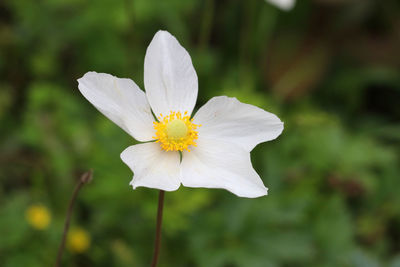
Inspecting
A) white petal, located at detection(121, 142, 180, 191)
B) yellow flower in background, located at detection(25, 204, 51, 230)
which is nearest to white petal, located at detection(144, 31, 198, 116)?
white petal, located at detection(121, 142, 180, 191)

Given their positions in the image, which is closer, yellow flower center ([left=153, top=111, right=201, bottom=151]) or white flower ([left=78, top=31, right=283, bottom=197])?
white flower ([left=78, top=31, right=283, bottom=197])

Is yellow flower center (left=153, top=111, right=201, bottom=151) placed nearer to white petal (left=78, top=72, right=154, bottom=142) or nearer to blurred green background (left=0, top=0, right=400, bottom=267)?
white petal (left=78, top=72, right=154, bottom=142)

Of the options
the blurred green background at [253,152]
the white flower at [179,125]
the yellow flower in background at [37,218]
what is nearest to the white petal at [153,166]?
the white flower at [179,125]

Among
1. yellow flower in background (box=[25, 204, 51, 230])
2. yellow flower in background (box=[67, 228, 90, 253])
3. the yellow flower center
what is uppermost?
the yellow flower center

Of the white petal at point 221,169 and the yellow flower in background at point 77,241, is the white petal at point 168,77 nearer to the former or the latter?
the white petal at point 221,169

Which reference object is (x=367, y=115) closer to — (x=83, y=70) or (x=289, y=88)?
(x=289, y=88)

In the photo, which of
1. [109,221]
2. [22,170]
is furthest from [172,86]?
[22,170]

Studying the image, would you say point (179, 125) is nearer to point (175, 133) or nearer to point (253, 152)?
point (175, 133)
